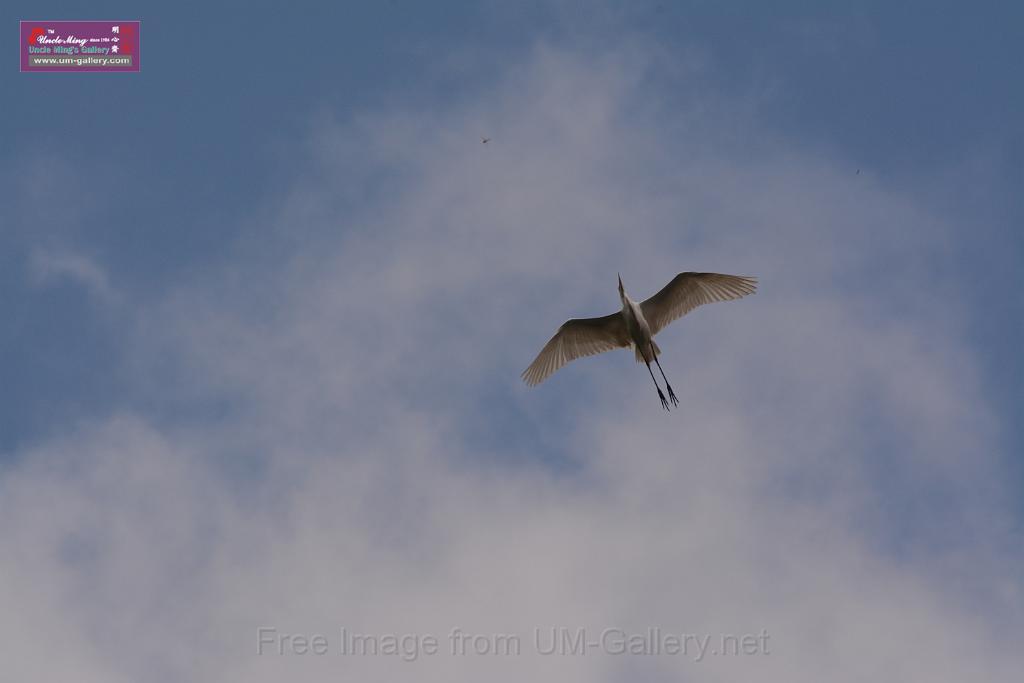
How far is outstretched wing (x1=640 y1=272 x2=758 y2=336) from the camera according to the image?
29125 millimetres

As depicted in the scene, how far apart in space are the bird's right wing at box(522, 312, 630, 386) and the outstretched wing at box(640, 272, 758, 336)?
30.3 inches

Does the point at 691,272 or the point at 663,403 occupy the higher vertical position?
the point at 691,272

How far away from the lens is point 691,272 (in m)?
29.2

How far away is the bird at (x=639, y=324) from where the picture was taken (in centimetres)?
2928

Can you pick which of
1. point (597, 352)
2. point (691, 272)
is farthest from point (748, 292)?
point (597, 352)

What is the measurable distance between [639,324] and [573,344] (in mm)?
1767

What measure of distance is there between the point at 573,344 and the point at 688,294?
8.80 feet

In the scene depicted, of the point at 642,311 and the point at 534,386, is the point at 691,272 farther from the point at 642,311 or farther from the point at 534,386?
the point at 534,386

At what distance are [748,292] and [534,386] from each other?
194 inches

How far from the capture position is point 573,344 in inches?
1200

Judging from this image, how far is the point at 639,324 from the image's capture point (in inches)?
1156

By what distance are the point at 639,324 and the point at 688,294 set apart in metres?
1.25

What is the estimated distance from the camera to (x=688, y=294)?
2967 cm

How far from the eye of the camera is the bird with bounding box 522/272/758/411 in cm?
2928
